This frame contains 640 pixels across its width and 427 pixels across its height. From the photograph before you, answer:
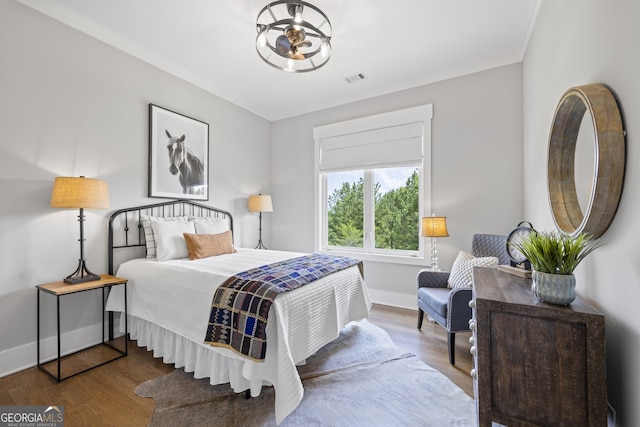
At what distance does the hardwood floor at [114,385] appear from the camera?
1.69 metres

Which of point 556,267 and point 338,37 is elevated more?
point 338,37

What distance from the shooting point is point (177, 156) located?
3.35 m

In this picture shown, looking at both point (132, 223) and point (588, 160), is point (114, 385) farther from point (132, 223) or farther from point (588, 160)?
point (588, 160)

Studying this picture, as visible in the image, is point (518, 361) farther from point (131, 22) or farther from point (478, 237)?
point (131, 22)

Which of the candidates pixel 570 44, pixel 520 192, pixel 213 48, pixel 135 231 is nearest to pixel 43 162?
pixel 135 231

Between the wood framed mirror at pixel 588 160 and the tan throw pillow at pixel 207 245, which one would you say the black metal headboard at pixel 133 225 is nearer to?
the tan throw pillow at pixel 207 245

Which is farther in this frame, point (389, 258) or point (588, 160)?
point (389, 258)

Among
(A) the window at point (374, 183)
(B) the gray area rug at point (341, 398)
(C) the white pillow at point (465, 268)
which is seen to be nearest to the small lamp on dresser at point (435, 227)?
(C) the white pillow at point (465, 268)

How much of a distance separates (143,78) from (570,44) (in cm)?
373

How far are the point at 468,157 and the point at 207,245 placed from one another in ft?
10.4

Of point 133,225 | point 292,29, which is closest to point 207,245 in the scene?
point 133,225

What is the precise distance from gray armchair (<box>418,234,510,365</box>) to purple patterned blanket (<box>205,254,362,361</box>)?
1213 millimetres

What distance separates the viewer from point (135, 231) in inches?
116

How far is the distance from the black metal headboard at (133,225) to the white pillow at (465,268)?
3200 millimetres
